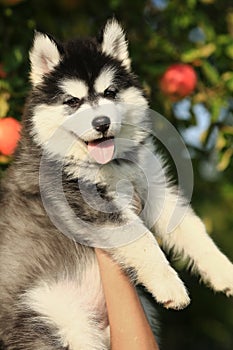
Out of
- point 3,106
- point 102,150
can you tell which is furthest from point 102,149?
point 3,106

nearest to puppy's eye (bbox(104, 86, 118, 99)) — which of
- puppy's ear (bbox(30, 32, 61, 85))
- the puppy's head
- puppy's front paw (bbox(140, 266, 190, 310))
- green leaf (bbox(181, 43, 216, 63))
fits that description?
the puppy's head

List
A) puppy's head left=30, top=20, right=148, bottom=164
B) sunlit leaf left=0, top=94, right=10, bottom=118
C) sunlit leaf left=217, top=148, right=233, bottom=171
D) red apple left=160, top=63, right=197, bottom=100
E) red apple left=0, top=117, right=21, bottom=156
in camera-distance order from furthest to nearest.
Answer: sunlit leaf left=217, top=148, right=233, bottom=171 → red apple left=160, top=63, right=197, bottom=100 → sunlit leaf left=0, top=94, right=10, bottom=118 → red apple left=0, top=117, right=21, bottom=156 → puppy's head left=30, top=20, right=148, bottom=164

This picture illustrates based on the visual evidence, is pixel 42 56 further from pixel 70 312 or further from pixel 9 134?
pixel 70 312

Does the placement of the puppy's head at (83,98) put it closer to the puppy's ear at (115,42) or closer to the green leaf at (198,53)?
the puppy's ear at (115,42)

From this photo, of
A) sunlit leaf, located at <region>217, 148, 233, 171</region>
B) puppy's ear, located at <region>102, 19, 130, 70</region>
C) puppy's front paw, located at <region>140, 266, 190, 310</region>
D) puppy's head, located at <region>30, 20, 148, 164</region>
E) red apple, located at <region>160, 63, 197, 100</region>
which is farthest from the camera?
sunlit leaf, located at <region>217, 148, 233, 171</region>

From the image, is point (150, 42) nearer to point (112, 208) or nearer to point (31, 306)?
point (112, 208)

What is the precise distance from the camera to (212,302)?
683 centimetres

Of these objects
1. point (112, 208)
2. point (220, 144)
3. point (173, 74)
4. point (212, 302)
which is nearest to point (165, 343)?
point (212, 302)

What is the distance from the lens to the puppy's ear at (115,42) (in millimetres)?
Answer: 3320

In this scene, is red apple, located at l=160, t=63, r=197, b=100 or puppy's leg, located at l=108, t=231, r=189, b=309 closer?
puppy's leg, located at l=108, t=231, r=189, b=309

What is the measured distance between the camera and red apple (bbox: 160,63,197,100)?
409 centimetres

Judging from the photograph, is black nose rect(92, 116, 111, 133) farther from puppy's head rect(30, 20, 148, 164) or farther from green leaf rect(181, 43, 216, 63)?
green leaf rect(181, 43, 216, 63)

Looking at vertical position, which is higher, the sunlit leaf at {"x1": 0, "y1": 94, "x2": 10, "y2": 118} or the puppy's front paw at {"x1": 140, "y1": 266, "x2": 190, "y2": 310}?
the sunlit leaf at {"x1": 0, "y1": 94, "x2": 10, "y2": 118}

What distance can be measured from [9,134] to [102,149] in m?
0.63
